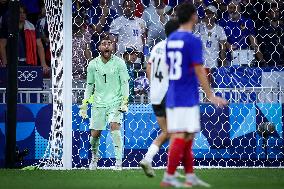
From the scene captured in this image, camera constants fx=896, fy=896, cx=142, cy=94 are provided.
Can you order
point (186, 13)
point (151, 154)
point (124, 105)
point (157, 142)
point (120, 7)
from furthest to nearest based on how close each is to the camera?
point (120, 7)
point (124, 105)
point (157, 142)
point (151, 154)
point (186, 13)

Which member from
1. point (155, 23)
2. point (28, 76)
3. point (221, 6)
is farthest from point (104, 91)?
point (221, 6)

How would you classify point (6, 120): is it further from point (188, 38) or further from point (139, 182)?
point (188, 38)

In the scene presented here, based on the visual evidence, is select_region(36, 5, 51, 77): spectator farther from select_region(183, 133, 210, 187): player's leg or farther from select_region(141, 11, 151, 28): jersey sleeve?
select_region(183, 133, 210, 187): player's leg

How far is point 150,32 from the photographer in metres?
16.0

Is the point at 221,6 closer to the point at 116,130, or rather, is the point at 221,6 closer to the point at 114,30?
the point at 114,30

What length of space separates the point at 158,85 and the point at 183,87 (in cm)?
258

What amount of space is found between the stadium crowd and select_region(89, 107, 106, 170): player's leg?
1377 millimetres

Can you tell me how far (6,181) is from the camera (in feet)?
35.9

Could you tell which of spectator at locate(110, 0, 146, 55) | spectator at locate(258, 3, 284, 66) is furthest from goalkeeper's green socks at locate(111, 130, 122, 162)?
spectator at locate(258, 3, 284, 66)

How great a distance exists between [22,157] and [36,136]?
17.0 inches

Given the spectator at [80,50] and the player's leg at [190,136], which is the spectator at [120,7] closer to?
the spectator at [80,50]

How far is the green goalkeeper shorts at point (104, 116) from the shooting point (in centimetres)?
1402

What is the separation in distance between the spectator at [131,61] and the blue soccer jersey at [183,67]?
6.08 m

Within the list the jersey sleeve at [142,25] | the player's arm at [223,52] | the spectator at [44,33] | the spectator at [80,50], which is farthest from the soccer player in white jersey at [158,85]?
the spectator at [44,33]
